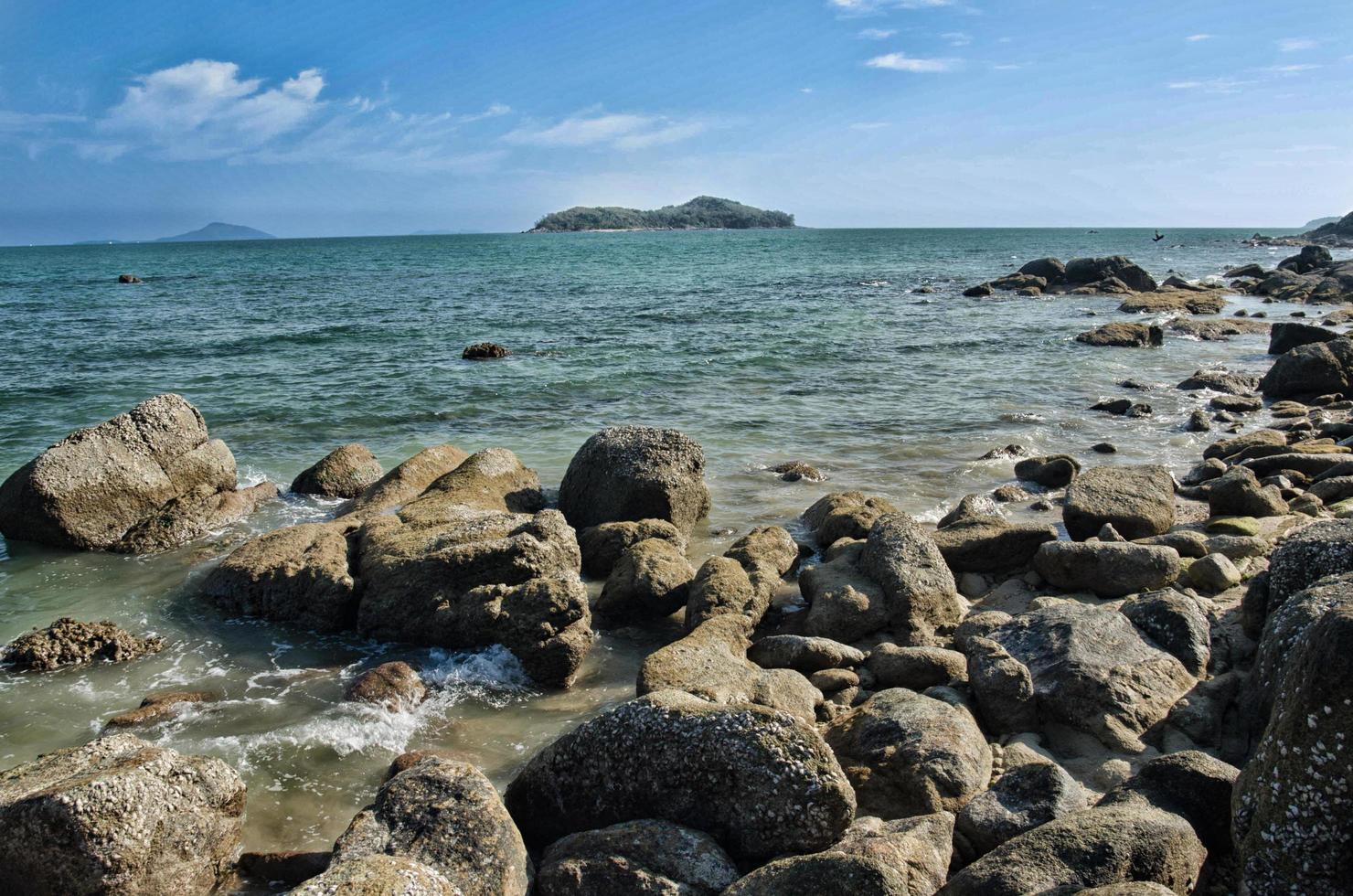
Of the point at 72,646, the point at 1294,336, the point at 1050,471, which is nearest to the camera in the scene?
the point at 72,646

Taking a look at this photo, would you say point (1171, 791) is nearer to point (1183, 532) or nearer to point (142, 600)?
point (1183, 532)

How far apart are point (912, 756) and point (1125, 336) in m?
26.9

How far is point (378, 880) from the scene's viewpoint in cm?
384

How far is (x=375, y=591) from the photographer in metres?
8.46

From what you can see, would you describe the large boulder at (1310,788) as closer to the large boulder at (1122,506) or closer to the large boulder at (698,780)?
the large boulder at (698,780)

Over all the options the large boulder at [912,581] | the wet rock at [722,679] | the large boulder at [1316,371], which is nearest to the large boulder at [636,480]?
the large boulder at [912,581]

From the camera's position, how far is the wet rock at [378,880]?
3781mm

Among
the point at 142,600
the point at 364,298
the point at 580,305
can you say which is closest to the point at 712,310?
the point at 580,305

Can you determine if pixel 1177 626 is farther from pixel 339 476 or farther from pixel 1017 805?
pixel 339 476

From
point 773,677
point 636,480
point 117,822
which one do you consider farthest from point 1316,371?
point 117,822

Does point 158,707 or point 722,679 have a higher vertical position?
point 722,679

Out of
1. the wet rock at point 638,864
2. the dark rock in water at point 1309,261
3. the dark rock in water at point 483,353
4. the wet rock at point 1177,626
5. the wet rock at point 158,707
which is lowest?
the wet rock at point 158,707

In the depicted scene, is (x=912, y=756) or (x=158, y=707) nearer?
(x=912, y=756)

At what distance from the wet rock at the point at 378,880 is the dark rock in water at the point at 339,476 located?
939 centimetres
